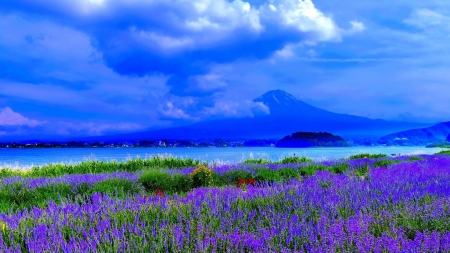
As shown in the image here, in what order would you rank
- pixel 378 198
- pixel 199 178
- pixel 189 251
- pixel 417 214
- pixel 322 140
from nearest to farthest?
pixel 189 251
pixel 417 214
pixel 378 198
pixel 199 178
pixel 322 140

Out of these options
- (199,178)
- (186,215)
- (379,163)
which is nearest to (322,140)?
(379,163)

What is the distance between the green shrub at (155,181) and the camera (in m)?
9.80

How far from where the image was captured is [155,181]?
32.7ft

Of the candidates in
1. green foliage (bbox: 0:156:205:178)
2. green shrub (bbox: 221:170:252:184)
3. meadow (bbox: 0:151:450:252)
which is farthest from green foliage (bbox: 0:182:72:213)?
green foliage (bbox: 0:156:205:178)

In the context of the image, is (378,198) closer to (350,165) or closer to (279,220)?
(279,220)

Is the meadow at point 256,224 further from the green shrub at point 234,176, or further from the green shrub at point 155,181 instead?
the green shrub at point 234,176

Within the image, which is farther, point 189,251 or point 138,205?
point 138,205

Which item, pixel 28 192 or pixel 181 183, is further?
pixel 181 183

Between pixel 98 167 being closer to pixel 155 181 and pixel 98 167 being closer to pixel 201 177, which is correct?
pixel 155 181

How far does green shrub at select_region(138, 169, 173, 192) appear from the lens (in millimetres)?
9797

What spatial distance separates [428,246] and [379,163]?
13.9m

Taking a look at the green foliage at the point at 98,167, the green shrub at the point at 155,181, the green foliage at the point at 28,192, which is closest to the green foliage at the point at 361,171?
the green shrub at the point at 155,181

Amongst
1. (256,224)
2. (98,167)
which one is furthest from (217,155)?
(256,224)

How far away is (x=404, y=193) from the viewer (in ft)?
15.5
